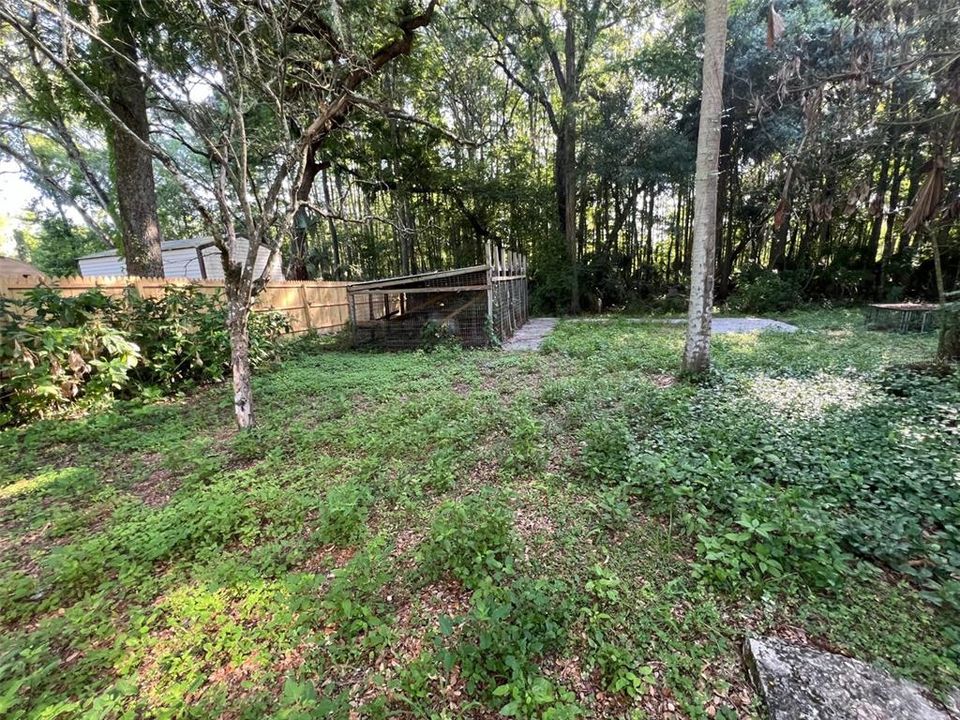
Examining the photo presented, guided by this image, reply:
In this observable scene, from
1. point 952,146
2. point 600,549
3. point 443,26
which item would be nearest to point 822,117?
point 952,146

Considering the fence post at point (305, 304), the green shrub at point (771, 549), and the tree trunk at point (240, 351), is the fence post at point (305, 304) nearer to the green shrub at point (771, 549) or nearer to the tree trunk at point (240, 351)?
the tree trunk at point (240, 351)

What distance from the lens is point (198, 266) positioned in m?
13.6

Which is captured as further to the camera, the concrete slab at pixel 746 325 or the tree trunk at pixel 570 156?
the tree trunk at pixel 570 156

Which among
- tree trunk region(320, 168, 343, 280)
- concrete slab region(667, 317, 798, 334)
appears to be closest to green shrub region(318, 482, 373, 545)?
concrete slab region(667, 317, 798, 334)

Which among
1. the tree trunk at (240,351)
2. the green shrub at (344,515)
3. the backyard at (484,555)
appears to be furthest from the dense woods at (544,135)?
the green shrub at (344,515)

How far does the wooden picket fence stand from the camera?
16.0 feet

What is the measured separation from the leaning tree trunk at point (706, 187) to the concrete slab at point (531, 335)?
3123mm

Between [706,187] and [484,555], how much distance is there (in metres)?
4.51

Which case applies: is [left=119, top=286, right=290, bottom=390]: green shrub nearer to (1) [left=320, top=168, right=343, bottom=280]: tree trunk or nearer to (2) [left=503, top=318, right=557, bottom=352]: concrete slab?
(2) [left=503, top=318, right=557, bottom=352]: concrete slab

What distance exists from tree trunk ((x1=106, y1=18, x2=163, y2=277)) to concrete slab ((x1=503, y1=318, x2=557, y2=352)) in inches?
266

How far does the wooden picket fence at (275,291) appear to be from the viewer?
4885mm

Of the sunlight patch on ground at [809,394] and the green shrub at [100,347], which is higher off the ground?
the green shrub at [100,347]

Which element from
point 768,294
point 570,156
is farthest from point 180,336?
point 768,294

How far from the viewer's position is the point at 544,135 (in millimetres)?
14656
